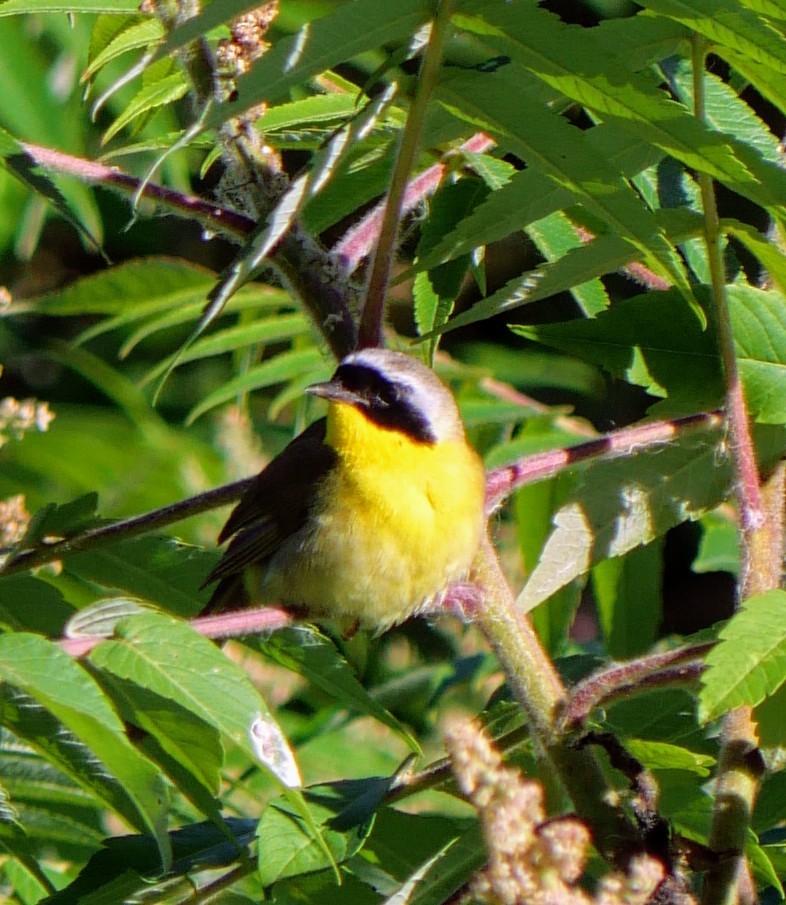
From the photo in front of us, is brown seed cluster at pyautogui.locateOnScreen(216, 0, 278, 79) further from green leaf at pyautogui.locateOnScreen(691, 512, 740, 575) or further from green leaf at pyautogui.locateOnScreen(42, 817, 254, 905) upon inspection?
green leaf at pyautogui.locateOnScreen(691, 512, 740, 575)

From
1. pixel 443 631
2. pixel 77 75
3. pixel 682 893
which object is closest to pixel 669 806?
pixel 682 893

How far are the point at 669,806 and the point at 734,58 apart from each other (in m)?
0.81

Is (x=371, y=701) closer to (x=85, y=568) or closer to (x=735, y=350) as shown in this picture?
(x=85, y=568)

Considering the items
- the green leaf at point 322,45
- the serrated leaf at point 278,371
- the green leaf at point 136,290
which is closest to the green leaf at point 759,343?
the green leaf at point 322,45

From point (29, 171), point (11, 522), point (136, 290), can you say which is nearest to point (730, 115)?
point (29, 171)

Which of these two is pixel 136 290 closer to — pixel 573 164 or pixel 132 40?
pixel 132 40

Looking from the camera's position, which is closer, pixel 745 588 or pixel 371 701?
pixel 745 588

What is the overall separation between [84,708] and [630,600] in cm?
126

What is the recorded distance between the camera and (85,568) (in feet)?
5.67

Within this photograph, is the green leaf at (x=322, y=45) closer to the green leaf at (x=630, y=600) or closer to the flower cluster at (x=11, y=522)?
the flower cluster at (x=11, y=522)

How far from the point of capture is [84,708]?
1187 millimetres

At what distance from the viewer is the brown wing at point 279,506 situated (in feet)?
7.68

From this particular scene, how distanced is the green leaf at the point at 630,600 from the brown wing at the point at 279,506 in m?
0.51

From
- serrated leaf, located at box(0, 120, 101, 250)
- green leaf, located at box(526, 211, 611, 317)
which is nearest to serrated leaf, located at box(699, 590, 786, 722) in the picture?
green leaf, located at box(526, 211, 611, 317)
